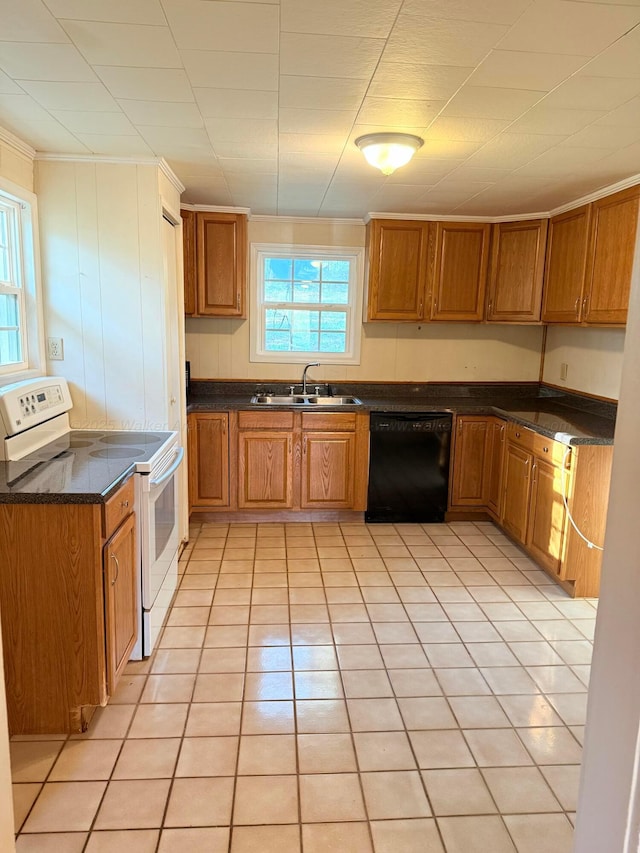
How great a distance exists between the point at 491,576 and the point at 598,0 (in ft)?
9.14

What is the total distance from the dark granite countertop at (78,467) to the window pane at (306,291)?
6.80ft

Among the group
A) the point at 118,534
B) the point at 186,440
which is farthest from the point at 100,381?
the point at 118,534

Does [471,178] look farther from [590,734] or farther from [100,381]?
[590,734]

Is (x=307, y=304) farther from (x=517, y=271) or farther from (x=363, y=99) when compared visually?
(x=363, y=99)

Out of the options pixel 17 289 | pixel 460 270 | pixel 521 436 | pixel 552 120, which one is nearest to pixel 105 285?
pixel 17 289

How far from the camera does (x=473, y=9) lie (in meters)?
1.51

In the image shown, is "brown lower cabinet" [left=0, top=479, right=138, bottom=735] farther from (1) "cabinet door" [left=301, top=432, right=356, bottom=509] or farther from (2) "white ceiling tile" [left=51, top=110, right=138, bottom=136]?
(1) "cabinet door" [left=301, top=432, right=356, bottom=509]

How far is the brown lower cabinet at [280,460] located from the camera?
4.09m

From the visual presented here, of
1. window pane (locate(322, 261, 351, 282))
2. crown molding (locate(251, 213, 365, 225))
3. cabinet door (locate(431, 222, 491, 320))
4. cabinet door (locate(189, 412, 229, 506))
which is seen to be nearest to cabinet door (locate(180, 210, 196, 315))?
crown molding (locate(251, 213, 365, 225))

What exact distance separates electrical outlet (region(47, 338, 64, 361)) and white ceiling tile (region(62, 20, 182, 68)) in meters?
1.48

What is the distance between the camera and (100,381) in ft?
10.1

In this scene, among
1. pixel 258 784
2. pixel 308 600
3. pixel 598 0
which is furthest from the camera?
pixel 308 600

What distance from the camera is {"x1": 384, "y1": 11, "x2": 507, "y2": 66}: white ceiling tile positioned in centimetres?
159

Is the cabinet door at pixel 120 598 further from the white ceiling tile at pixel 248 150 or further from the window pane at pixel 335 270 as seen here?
the window pane at pixel 335 270
